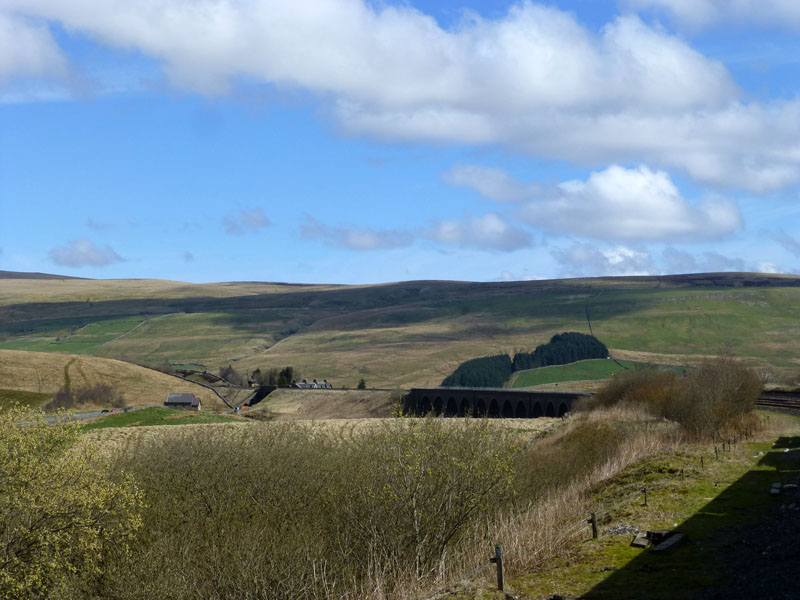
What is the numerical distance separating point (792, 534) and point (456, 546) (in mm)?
10668

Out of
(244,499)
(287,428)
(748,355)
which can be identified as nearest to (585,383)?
(748,355)

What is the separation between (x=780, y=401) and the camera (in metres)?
71.2

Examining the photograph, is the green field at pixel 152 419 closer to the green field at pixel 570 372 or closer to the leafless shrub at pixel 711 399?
the leafless shrub at pixel 711 399

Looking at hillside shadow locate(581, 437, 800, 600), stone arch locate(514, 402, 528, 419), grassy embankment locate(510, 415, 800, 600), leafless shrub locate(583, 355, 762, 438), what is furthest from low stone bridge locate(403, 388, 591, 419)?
hillside shadow locate(581, 437, 800, 600)

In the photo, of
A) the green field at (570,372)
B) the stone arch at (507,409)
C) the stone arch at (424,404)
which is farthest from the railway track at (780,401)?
the green field at (570,372)

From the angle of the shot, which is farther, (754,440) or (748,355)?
(748,355)

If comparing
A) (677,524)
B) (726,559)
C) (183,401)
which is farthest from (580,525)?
(183,401)

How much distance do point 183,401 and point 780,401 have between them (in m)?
88.3

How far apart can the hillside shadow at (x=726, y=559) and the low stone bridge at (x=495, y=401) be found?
2802 inches

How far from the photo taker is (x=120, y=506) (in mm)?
26875

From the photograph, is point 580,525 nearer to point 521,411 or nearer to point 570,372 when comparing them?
point 521,411

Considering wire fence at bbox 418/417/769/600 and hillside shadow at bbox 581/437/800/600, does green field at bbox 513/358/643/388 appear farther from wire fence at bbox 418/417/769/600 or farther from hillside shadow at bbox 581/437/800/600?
hillside shadow at bbox 581/437/800/600

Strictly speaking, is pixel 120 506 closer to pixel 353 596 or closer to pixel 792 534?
pixel 353 596

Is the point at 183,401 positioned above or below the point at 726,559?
below
